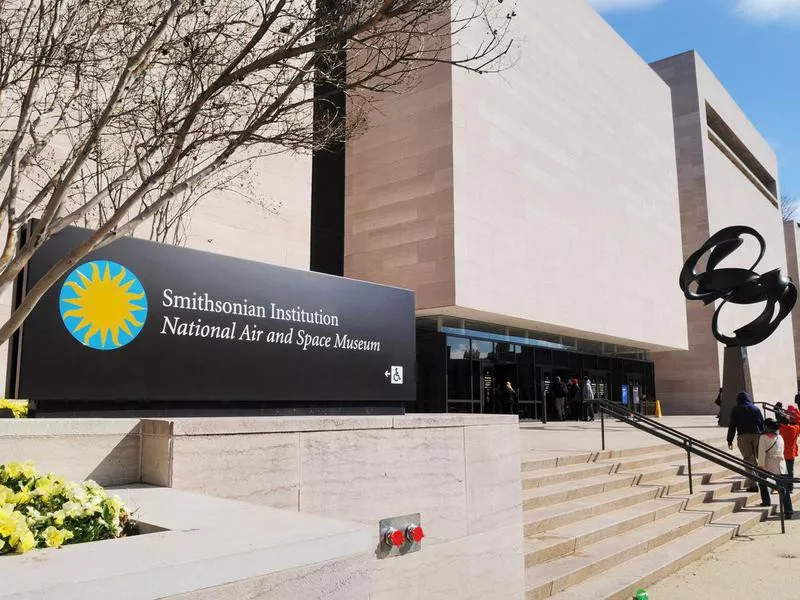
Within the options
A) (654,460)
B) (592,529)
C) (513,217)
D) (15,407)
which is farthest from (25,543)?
(513,217)

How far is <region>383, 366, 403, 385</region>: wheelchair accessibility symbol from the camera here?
22.3 ft

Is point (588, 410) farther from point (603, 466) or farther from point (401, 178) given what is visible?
point (603, 466)

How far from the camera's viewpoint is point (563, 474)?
964cm

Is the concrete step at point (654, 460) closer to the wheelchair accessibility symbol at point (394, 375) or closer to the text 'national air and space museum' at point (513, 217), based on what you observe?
the wheelchair accessibility symbol at point (394, 375)

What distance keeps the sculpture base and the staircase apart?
929 cm

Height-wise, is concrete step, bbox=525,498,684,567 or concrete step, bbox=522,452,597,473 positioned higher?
concrete step, bbox=522,452,597,473

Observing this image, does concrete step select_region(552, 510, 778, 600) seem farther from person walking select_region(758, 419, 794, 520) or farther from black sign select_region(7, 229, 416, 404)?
black sign select_region(7, 229, 416, 404)

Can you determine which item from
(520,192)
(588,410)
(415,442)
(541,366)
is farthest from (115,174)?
(588,410)

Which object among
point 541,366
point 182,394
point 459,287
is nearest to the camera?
point 182,394

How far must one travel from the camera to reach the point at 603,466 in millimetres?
10844

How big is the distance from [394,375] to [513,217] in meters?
16.6

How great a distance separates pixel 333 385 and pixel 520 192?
1814 cm

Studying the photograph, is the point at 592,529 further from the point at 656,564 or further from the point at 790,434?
the point at 790,434

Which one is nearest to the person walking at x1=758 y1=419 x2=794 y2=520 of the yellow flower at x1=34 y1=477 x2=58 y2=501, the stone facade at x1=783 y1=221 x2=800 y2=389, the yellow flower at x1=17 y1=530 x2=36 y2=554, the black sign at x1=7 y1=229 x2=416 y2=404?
the black sign at x1=7 y1=229 x2=416 y2=404
